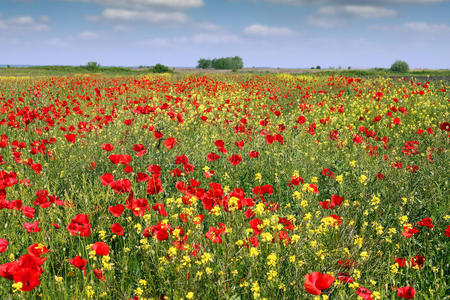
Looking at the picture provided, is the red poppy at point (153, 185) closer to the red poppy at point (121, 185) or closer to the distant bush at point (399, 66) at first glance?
the red poppy at point (121, 185)

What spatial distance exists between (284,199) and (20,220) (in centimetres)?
243

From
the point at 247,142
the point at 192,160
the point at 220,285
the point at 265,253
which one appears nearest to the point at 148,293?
the point at 220,285

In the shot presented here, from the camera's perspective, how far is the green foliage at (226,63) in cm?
8944

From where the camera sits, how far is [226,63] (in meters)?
89.4

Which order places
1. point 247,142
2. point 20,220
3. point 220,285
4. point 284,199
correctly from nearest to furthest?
1. point 220,285
2. point 20,220
3. point 284,199
4. point 247,142

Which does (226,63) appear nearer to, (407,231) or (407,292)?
(407,231)

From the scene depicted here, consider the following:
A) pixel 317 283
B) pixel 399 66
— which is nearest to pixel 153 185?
pixel 317 283

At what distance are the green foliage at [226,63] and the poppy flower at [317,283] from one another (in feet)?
294

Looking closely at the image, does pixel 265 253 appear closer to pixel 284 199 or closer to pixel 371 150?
pixel 284 199

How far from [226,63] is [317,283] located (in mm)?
91781

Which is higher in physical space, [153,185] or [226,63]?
[226,63]

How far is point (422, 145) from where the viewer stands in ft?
16.0

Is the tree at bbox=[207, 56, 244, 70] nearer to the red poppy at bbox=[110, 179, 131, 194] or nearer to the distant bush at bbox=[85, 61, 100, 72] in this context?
the distant bush at bbox=[85, 61, 100, 72]

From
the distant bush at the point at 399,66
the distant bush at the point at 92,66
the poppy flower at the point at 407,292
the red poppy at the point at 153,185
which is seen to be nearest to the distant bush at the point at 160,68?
the distant bush at the point at 92,66
